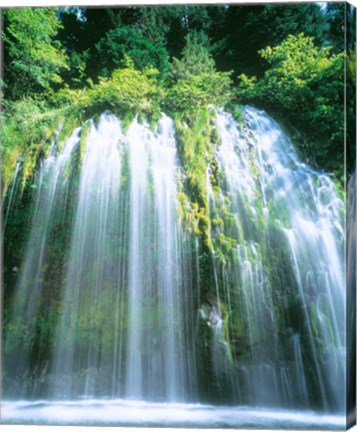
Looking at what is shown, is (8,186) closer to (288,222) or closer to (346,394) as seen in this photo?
(288,222)

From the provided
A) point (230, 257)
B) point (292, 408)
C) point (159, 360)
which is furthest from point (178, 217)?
point (292, 408)

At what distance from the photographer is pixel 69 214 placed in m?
8.45

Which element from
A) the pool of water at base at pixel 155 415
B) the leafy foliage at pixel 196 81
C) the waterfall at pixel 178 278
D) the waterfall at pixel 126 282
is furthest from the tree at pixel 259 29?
the pool of water at base at pixel 155 415

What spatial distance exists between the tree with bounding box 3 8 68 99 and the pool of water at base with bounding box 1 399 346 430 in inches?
116

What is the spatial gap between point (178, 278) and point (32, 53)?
2.60m

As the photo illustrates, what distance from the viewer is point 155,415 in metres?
8.14

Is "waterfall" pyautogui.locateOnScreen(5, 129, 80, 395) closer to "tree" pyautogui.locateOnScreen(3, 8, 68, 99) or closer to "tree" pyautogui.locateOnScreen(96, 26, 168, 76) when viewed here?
"tree" pyautogui.locateOnScreen(3, 8, 68, 99)

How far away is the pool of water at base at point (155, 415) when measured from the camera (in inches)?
314

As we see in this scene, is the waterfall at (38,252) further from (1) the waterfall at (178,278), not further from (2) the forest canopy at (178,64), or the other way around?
(2) the forest canopy at (178,64)

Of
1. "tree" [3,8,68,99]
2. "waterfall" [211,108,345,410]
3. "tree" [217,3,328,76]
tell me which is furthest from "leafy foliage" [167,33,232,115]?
"tree" [3,8,68,99]

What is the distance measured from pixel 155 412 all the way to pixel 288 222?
6.79 feet

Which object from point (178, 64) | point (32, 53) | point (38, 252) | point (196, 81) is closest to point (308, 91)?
point (196, 81)

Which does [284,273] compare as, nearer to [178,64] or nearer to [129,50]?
[178,64]

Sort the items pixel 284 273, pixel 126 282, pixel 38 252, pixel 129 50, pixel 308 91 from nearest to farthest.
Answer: pixel 284 273
pixel 308 91
pixel 126 282
pixel 38 252
pixel 129 50
